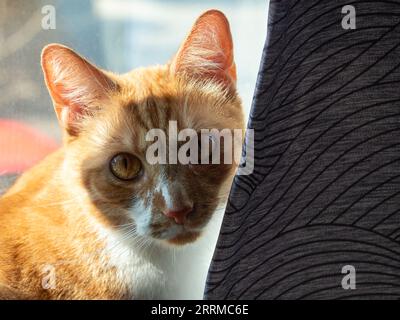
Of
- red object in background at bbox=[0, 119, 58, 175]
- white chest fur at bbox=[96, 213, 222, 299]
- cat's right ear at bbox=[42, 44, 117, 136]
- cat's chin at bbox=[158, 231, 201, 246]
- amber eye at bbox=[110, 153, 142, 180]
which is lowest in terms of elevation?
white chest fur at bbox=[96, 213, 222, 299]

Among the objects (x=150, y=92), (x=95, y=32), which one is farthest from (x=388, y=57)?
(x=95, y=32)

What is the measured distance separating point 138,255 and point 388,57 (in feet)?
1.79

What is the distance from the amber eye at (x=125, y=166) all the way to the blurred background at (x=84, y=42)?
34 cm

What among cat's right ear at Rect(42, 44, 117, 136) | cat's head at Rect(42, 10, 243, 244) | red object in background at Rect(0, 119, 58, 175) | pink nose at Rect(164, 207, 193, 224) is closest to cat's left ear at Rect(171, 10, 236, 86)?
cat's head at Rect(42, 10, 243, 244)

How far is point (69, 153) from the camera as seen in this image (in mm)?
1111

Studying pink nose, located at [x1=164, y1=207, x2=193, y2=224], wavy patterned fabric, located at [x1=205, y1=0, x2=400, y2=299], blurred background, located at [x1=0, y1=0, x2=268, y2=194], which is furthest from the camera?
blurred background, located at [x1=0, y1=0, x2=268, y2=194]

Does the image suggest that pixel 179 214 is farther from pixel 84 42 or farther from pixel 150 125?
pixel 84 42

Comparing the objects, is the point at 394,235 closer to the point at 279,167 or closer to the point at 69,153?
the point at 279,167

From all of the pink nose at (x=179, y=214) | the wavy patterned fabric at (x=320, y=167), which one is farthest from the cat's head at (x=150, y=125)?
the wavy patterned fabric at (x=320, y=167)

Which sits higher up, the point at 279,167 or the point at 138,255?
the point at 279,167

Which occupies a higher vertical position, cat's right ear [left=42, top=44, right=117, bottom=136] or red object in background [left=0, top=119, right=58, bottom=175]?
cat's right ear [left=42, top=44, right=117, bottom=136]

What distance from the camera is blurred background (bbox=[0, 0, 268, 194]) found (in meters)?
1.28

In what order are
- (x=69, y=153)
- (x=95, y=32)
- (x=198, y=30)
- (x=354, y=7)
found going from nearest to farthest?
(x=354, y=7) < (x=198, y=30) < (x=69, y=153) < (x=95, y=32)

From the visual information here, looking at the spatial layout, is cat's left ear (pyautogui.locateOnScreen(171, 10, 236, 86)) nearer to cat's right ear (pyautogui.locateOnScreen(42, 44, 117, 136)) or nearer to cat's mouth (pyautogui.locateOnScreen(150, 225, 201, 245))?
cat's right ear (pyautogui.locateOnScreen(42, 44, 117, 136))
